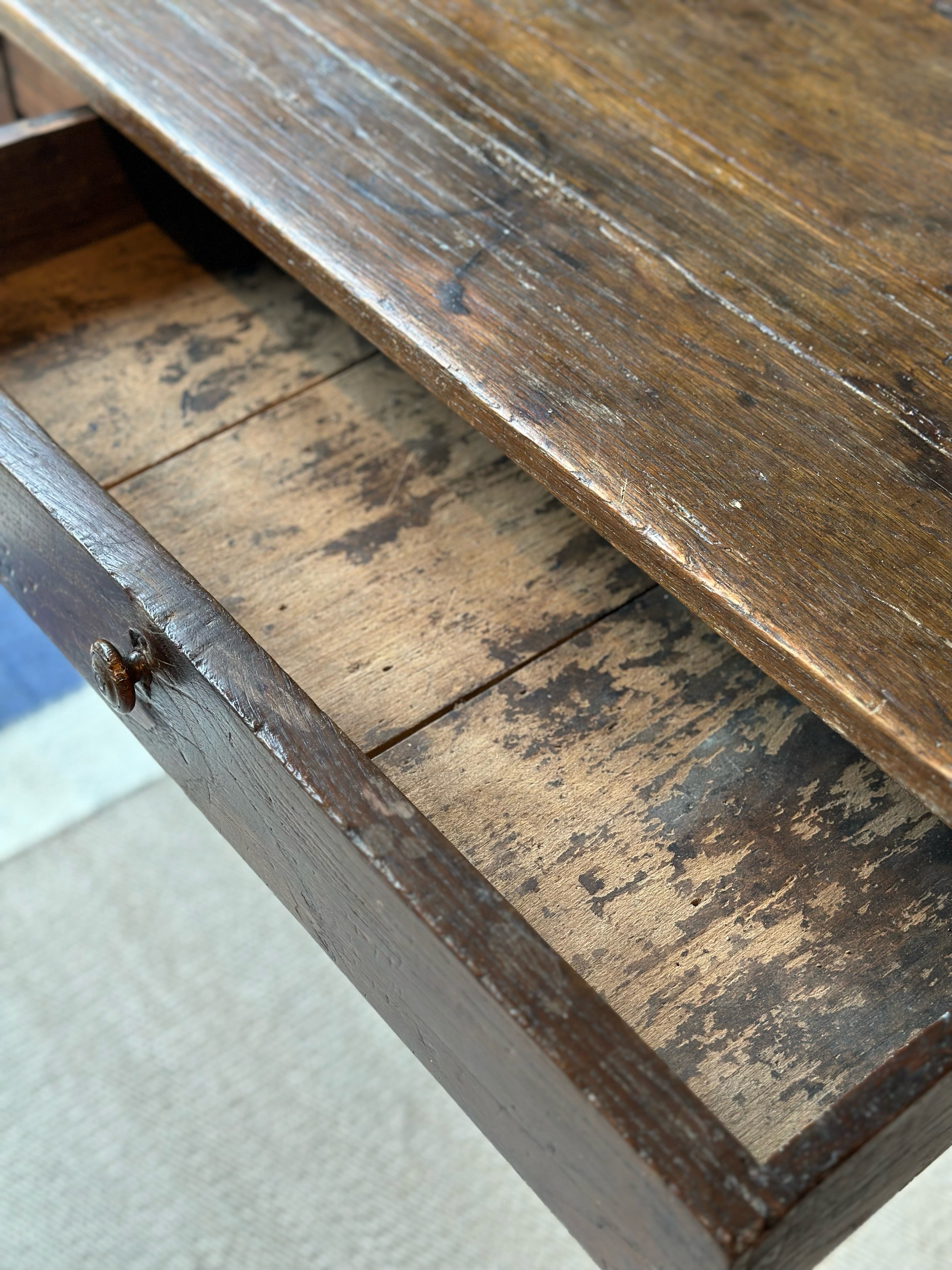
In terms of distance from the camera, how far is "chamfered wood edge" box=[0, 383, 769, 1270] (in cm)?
38

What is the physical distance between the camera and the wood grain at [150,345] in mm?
738

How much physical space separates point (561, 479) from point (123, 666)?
0.20 meters

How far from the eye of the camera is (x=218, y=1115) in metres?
1.20

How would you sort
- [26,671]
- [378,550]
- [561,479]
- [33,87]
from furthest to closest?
[26,671]
[33,87]
[378,550]
[561,479]

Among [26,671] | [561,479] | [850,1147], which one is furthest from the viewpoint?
[26,671]

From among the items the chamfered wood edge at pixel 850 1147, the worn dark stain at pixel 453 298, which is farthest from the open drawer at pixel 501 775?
the worn dark stain at pixel 453 298

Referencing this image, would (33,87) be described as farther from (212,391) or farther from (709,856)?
(709,856)

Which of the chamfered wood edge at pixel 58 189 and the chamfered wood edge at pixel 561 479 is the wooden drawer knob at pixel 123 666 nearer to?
the chamfered wood edge at pixel 561 479

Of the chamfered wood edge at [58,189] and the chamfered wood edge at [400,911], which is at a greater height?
the chamfered wood edge at [58,189]

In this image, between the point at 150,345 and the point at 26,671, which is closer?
the point at 150,345

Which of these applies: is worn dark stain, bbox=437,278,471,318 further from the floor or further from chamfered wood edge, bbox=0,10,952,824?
the floor

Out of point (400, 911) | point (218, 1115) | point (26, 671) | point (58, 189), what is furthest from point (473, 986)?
point (26, 671)

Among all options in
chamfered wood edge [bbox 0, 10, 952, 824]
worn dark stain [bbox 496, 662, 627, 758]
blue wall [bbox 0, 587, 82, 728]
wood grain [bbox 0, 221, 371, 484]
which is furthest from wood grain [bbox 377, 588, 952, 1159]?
blue wall [bbox 0, 587, 82, 728]

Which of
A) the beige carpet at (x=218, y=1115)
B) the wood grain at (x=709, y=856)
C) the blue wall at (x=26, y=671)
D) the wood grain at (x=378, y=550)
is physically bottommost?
the beige carpet at (x=218, y=1115)
